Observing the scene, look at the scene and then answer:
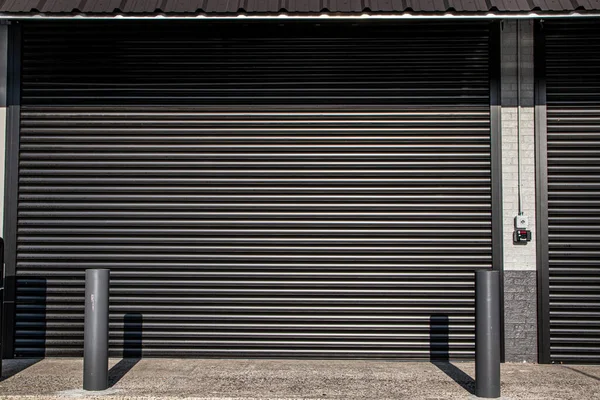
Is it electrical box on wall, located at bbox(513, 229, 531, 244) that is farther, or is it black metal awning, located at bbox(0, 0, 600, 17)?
electrical box on wall, located at bbox(513, 229, 531, 244)

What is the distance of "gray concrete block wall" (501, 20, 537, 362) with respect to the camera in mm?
8000

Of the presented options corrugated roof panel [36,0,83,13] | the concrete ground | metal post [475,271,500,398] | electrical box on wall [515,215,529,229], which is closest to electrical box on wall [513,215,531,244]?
electrical box on wall [515,215,529,229]

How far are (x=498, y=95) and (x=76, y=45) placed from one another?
5551 mm

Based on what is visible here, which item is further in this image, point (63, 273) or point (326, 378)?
point (63, 273)

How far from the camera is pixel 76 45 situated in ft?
27.3

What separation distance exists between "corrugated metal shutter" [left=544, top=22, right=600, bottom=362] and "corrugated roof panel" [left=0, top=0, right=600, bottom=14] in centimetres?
117

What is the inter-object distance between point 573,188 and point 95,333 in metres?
5.99

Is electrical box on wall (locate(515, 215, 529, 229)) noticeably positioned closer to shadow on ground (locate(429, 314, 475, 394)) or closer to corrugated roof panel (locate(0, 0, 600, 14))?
shadow on ground (locate(429, 314, 475, 394))

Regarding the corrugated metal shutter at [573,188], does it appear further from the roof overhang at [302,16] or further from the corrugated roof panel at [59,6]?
the corrugated roof panel at [59,6]

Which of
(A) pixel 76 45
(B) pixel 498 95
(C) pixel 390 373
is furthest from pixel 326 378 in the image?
(A) pixel 76 45

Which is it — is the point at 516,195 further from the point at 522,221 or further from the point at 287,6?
the point at 287,6

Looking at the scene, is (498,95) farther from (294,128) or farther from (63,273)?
(63,273)

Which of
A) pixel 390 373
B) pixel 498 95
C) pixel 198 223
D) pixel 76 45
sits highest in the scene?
pixel 76 45

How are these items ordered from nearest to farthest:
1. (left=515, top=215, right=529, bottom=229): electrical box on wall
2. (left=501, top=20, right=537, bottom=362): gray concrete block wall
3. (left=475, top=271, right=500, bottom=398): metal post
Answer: (left=475, top=271, right=500, bottom=398): metal post → (left=515, top=215, right=529, bottom=229): electrical box on wall → (left=501, top=20, right=537, bottom=362): gray concrete block wall
